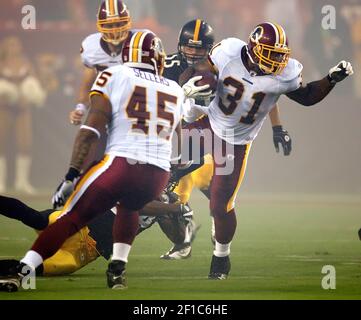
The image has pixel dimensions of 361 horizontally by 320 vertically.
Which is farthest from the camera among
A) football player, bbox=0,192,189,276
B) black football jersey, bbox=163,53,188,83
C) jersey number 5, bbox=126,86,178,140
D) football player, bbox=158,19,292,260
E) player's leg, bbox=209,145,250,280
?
black football jersey, bbox=163,53,188,83

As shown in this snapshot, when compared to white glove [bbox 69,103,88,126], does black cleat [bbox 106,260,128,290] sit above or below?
below

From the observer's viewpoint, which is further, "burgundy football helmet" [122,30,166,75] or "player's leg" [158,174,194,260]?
"player's leg" [158,174,194,260]

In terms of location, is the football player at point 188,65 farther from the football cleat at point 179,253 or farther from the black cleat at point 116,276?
the black cleat at point 116,276

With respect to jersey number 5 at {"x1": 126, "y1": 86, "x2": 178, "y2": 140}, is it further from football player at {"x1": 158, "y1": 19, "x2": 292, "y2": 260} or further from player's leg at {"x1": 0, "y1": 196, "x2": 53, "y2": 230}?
football player at {"x1": 158, "y1": 19, "x2": 292, "y2": 260}

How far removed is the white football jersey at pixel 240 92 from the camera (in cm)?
742

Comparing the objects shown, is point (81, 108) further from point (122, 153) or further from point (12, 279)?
point (12, 279)

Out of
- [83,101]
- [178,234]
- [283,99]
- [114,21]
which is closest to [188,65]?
[114,21]

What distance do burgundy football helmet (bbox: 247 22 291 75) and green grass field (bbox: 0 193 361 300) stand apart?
136 centimetres

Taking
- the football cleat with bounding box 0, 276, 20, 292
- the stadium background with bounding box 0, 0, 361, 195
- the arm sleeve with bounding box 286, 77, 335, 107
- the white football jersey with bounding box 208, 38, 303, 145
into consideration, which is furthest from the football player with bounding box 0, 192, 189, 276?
the stadium background with bounding box 0, 0, 361, 195

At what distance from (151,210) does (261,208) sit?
5438 millimetres

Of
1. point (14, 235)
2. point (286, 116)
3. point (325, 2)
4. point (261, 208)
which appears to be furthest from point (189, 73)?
point (325, 2)

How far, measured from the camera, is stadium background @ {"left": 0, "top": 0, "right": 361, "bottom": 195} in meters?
14.8

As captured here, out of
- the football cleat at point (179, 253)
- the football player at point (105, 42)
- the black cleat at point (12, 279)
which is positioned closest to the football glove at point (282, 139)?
the football cleat at point (179, 253)
